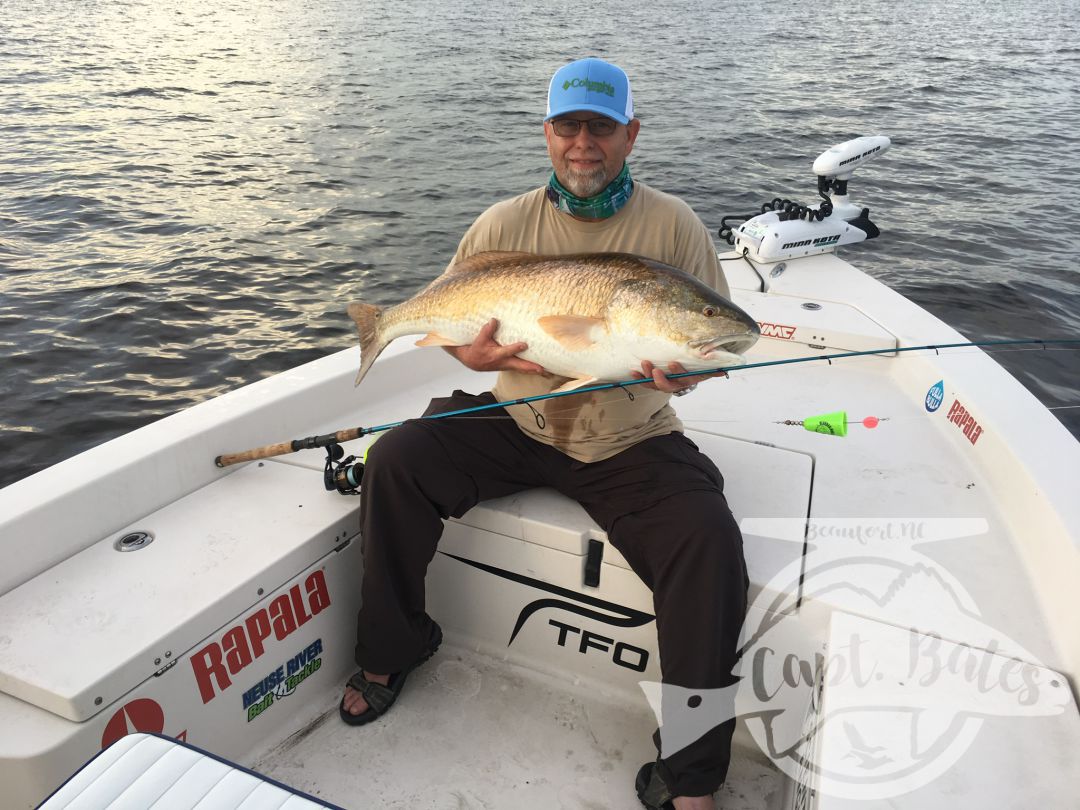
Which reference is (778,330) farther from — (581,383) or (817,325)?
(581,383)

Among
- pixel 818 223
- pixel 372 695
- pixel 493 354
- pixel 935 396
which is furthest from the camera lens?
pixel 818 223

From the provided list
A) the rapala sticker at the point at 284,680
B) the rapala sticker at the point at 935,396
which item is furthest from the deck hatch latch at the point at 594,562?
the rapala sticker at the point at 935,396

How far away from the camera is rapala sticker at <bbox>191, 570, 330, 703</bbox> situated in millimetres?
2490

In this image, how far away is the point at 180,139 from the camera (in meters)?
13.8

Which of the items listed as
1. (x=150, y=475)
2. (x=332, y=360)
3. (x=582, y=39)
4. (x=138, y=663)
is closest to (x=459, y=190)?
(x=332, y=360)

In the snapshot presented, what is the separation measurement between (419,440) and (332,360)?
120 centimetres

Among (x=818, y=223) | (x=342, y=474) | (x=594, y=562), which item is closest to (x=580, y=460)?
(x=594, y=562)

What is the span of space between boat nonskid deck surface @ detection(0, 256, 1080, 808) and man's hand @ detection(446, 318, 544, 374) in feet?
1.88

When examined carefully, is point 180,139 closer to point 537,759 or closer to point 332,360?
point 332,360

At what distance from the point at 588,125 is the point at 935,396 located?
2307 mm

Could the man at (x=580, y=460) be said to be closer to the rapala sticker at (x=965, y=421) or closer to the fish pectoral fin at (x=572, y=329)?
the fish pectoral fin at (x=572, y=329)

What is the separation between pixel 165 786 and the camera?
1.51m

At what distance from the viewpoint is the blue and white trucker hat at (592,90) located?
2.63 metres

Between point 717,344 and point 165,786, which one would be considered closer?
point 165,786
